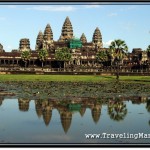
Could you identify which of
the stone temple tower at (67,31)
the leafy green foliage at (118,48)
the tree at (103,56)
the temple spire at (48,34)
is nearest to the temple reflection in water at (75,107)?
the leafy green foliage at (118,48)

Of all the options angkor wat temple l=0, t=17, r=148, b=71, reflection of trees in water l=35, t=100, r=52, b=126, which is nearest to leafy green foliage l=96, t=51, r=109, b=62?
angkor wat temple l=0, t=17, r=148, b=71

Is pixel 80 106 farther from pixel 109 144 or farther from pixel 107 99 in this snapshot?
pixel 109 144

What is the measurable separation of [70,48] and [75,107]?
87.6 metres

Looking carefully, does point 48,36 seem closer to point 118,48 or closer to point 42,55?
point 42,55

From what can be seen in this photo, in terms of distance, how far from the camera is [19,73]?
67938 mm

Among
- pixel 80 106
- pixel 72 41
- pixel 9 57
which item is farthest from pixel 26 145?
pixel 72 41

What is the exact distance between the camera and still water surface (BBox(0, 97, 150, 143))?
51.7 ft

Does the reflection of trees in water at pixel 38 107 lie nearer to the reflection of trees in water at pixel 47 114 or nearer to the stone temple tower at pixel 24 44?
the reflection of trees in water at pixel 47 114

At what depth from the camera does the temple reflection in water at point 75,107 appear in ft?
67.7

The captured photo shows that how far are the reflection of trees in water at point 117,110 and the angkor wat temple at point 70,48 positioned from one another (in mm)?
64280

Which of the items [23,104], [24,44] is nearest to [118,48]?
[23,104]

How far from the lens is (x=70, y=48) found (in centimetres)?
11156

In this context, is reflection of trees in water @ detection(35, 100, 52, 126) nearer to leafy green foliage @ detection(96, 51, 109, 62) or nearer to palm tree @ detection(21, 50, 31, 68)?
leafy green foliage @ detection(96, 51, 109, 62)

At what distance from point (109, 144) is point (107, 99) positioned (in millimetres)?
16359
